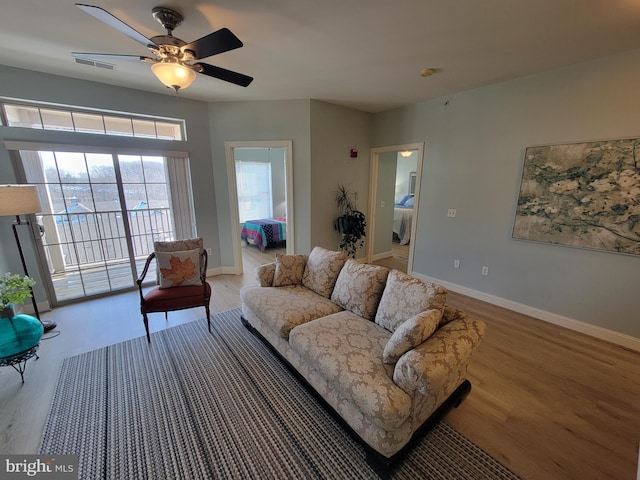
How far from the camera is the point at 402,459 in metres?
1.45

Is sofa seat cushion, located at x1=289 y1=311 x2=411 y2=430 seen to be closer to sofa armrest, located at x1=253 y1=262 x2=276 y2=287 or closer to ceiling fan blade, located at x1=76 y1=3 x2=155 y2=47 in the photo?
sofa armrest, located at x1=253 y1=262 x2=276 y2=287

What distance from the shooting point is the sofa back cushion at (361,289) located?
2.11 metres

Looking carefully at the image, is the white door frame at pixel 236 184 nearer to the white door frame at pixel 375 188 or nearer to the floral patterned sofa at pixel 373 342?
the white door frame at pixel 375 188

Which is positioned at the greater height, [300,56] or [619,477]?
[300,56]

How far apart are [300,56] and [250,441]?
3.15m

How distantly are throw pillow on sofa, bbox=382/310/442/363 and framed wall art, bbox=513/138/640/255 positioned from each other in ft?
7.70

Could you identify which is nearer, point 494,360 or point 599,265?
point 494,360

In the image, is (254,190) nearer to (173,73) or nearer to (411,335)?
(173,73)

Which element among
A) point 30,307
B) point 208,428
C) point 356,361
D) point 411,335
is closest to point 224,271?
point 30,307

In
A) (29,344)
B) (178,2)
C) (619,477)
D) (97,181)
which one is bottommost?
(619,477)

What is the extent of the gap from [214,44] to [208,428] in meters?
2.47

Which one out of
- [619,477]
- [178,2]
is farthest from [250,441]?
[178,2]

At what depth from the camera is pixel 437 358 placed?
53.2 inches

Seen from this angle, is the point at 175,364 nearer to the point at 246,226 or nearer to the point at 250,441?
the point at 250,441
